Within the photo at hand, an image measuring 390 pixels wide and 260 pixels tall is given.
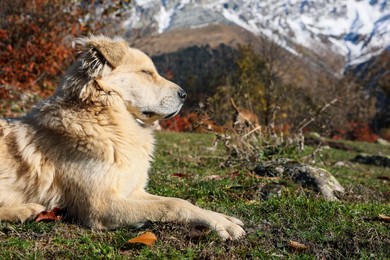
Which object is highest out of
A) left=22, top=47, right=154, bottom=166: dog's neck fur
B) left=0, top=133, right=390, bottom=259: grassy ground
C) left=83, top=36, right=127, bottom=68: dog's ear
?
left=83, top=36, right=127, bottom=68: dog's ear

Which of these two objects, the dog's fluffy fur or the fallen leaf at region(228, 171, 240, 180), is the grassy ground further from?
the fallen leaf at region(228, 171, 240, 180)

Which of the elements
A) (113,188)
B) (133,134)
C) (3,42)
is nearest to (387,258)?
(113,188)

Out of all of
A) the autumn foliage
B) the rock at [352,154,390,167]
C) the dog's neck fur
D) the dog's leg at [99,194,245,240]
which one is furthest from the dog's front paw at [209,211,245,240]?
the autumn foliage

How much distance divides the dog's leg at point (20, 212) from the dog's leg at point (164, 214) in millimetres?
765

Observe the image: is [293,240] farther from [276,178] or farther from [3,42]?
[3,42]

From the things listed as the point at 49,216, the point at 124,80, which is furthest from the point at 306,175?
the point at 49,216

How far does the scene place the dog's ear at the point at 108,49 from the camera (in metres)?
4.80

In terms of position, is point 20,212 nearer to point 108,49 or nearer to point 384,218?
point 108,49

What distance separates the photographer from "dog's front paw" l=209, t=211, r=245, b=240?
11.9 feet

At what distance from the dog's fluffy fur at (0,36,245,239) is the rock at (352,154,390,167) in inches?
407

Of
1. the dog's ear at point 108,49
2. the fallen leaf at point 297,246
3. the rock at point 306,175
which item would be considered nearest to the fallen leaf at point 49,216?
the dog's ear at point 108,49

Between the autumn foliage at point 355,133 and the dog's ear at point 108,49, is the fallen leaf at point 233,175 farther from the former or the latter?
the autumn foliage at point 355,133

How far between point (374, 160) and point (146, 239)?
466 inches

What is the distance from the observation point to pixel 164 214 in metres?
3.81
